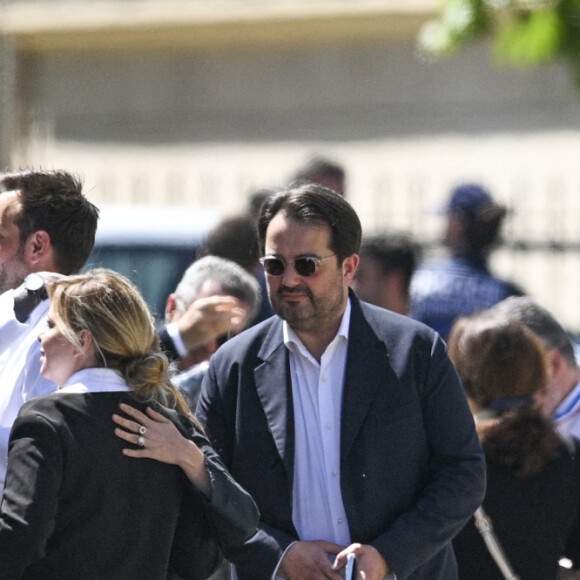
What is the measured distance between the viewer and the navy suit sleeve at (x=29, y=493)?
2.78m

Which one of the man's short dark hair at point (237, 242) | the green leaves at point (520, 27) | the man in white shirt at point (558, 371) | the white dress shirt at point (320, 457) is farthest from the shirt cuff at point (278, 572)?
the green leaves at point (520, 27)

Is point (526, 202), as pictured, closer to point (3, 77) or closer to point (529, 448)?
point (3, 77)

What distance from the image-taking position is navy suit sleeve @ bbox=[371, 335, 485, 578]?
3479 mm

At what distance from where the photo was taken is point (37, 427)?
112 inches

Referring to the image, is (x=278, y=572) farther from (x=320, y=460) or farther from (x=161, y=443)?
(x=161, y=443)

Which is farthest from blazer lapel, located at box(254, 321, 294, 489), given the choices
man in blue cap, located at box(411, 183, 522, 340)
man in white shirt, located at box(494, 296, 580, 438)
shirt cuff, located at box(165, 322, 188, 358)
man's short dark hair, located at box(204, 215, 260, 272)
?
man in blue cap, located at box(411, 183, 522, 340)

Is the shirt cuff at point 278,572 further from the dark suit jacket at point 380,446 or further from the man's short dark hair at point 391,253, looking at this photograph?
the man's short dark hair at point 391,253

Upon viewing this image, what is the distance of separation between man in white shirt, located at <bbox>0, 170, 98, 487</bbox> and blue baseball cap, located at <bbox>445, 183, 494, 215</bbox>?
10.9 ft

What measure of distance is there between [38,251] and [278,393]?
813 mm

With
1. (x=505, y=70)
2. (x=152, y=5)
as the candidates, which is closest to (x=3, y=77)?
(x=152, y=5)

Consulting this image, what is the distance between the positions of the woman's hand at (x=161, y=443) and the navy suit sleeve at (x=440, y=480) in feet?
2.11

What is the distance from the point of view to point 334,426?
360cm

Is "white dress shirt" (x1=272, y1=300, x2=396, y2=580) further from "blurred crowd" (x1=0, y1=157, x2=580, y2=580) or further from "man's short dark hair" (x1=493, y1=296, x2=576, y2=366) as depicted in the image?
"man's short dark hair" (x1=493, y1=296, x2=576, y2=366)

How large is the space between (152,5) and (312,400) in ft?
34.1
